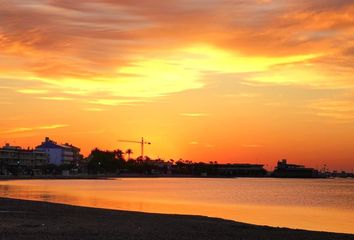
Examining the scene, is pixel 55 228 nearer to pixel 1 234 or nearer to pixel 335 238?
pixel 1 234

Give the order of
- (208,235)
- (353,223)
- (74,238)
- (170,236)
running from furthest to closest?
(353,223) → (208,235) → (170,236) → (74,238)

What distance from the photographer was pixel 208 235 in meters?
28.3

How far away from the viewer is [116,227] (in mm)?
30016

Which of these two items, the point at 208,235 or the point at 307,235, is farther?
the point at 307,235

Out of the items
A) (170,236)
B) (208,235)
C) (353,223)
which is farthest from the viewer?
(353,223)

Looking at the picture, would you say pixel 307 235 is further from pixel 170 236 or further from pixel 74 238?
pixel 74 238

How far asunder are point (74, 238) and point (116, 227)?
6.67 metres

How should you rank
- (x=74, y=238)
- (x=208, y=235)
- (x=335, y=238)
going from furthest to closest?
(x=335, y=238) → (x=208, y=235) → (x=74, y=238)

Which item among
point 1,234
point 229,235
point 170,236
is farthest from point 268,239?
point 1,234

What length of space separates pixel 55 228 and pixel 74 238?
4.39 meters

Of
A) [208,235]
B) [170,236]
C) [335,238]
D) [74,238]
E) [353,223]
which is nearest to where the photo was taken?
[74,238]

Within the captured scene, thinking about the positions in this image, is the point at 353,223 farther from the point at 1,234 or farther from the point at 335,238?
the point at 1,234

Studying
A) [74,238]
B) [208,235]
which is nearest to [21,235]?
[74,238]

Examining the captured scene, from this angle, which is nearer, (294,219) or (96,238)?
(96,238)
